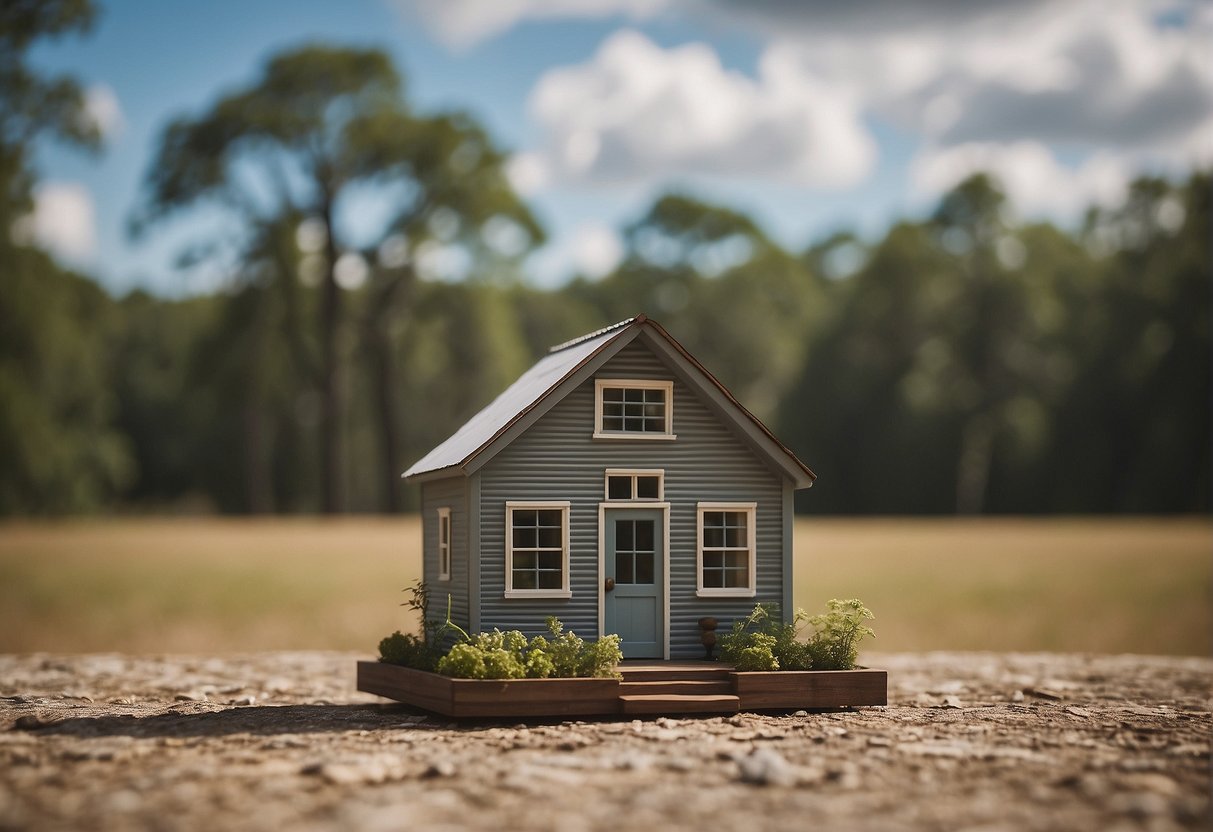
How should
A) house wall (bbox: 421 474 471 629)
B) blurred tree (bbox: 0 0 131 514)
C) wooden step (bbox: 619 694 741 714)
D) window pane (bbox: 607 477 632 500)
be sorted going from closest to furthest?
wooden step (bbox: 619 694 741 714) → house wall (bbox: 421 474 471 629) → window pane (bbox: 607 477 632 500) → blurred tree (bbox: 0 0 131 514)

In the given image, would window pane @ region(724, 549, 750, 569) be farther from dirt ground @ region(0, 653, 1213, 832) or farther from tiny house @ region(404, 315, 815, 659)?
dirt ground @ region(0, 653, 1213, 832)

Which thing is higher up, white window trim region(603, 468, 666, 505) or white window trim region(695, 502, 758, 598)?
white window trim region(603, 468, 666, 505)

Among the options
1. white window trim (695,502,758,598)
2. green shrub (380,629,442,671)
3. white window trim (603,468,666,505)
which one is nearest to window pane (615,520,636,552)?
white window trim (603,468,666,505)

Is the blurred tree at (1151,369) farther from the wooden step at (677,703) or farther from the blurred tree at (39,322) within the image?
the wooden step at (677,703)

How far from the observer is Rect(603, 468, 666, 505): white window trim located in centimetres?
1738

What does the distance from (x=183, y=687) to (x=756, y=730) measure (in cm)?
961

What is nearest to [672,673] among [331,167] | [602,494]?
[602,494]

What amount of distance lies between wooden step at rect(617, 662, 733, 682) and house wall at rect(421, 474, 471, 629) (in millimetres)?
2166

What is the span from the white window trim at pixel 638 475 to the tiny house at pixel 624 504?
0.02 metres

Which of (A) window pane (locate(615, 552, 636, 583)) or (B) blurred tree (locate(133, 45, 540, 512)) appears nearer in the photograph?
(A) window pane (locate(615, 552, 636, 583))

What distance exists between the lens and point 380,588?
111ft

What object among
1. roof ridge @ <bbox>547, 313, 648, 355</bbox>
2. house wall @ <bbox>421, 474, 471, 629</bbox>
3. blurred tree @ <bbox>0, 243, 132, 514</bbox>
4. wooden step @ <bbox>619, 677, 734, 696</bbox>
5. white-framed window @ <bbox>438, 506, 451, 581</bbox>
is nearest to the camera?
wooden step @ <bbox>619, 677, 734, 696</bbox>

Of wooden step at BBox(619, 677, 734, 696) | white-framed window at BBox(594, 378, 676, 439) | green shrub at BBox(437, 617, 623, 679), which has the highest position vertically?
white-framed window at BBox(594, 378, 676, 439)

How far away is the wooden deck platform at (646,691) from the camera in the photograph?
51.7 ft
